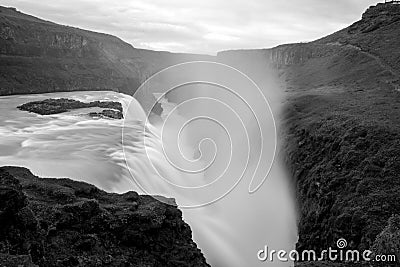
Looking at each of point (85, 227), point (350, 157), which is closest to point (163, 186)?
point (350, 157)

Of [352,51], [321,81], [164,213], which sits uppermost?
[352,51]

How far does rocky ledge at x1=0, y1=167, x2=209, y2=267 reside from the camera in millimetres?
9123

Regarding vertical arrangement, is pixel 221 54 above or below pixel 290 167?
above

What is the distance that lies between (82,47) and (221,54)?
45.8 meters

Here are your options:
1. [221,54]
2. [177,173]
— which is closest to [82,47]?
[221,54]

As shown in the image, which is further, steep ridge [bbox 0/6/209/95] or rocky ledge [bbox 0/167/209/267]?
steep ridge [bbox 0/6/209/95]

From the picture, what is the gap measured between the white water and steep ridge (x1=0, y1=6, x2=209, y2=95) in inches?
2082

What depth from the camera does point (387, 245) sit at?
33.3 feet

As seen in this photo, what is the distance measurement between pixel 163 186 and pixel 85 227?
38.9ft

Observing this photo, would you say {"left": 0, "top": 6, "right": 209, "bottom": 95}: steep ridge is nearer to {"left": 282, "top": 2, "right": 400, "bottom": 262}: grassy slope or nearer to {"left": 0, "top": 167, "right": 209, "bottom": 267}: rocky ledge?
{"left": 282, "top": 2, "right": 400, "bottom": 262}: grassy slope

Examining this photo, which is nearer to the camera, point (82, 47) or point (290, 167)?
point (290, 167)

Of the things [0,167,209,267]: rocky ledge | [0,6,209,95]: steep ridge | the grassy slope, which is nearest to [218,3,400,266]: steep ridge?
the grassy slope

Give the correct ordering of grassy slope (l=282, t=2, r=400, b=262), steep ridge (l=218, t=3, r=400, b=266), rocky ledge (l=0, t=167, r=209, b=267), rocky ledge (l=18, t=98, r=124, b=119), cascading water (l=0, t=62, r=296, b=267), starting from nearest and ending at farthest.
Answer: rocky ledge (l=0, t=167, r=209, b=267) < steep ridge (l=218, t=3, r=400, b=266) < grassy slope (l=282, t=2, r=400, b=262) < cascading water (l=0, t=62, r=296, b=267) < rocky ledge (l=18, t=98, r=124, b=119)

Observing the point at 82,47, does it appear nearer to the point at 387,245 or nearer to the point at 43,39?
the point at 43,39
